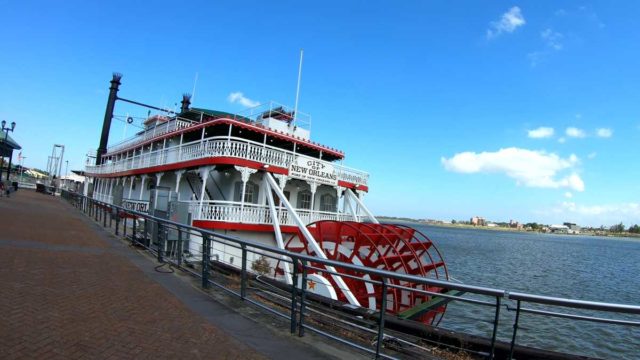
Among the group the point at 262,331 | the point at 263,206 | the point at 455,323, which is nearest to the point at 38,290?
the point at 262,331

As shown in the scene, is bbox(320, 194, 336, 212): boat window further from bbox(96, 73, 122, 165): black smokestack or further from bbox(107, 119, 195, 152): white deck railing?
bbox(96, 73, 122, 165): black smokestack

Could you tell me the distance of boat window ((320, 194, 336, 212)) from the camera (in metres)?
20.4

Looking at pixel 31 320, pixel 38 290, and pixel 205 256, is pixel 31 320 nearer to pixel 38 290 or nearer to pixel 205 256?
pixel 38 290

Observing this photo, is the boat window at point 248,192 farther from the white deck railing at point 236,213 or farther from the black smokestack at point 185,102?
the black smokestack at point 185,102

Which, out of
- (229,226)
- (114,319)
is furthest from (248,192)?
(114,319)

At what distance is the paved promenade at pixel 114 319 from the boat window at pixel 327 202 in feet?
41.2

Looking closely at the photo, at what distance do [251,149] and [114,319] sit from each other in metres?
11.0

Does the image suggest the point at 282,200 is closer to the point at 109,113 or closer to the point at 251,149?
the point at 251,149

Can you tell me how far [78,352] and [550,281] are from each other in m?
29.1

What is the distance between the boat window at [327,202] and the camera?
804 inches

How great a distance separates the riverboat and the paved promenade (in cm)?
435

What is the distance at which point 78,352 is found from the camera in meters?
3.91

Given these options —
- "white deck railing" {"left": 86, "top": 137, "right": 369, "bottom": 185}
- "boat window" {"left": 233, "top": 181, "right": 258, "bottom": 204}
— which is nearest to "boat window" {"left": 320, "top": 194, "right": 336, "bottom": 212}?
"white deck railing" {"left": 86, "top": 137, "right": 369, "bottom": 185}

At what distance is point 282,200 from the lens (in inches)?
606
